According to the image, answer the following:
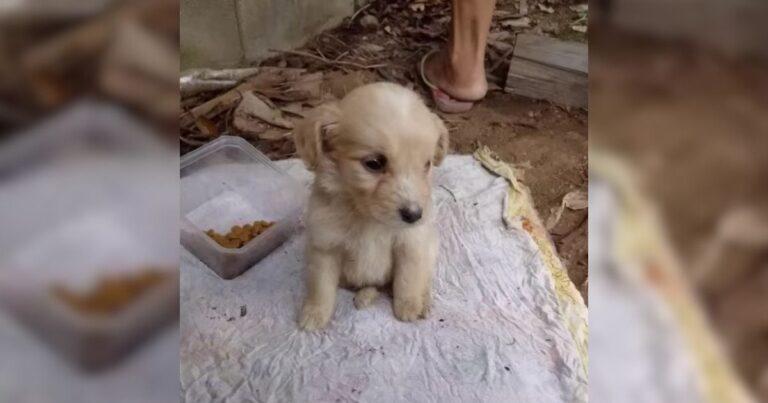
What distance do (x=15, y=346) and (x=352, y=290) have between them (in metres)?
1.06

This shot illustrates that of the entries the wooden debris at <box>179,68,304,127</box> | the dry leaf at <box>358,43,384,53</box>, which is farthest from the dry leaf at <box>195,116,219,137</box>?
the dry leaf at <box>358,43,384,53</box>

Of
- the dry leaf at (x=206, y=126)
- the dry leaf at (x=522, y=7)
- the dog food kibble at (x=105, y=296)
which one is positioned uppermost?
the dog food kibble at (x=105, y=296)

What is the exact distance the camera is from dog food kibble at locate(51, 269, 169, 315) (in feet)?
1.41

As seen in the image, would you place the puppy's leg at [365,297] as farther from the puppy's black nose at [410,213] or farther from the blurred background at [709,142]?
the blurred background at [709,142]

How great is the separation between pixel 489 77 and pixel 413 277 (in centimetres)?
42

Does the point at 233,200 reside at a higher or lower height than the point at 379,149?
lower

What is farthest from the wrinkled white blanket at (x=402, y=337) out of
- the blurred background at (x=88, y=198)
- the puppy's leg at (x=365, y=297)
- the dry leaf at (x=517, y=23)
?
the blurred background at (x=88, y=198)

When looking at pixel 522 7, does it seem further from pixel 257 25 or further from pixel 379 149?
pixel 257 25

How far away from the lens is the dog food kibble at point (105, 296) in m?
0.43

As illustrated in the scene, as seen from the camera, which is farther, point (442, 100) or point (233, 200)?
point (233, 200)

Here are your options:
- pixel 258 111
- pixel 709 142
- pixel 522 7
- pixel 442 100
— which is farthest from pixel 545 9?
pixel 709 142

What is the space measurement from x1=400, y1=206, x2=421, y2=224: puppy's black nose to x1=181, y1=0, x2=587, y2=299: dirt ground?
29cm

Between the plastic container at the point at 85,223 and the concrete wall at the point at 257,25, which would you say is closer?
the plastic container at the point at 85,223

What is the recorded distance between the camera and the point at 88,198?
0.42 metres
